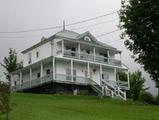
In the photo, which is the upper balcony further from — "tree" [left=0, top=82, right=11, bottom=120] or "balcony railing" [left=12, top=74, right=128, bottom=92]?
"tree" [left=0, top=82, right=11, bottom=120]

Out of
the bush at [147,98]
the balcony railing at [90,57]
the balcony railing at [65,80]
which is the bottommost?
the bush at [147,98]

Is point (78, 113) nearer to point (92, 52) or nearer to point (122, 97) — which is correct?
point (122, 97)

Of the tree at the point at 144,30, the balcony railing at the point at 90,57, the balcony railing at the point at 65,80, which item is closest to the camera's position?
the tree at the point at 144,30

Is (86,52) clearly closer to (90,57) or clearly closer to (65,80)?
(90,57)


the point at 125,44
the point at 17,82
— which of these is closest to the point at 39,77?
the point at 17,82

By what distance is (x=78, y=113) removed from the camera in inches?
1204

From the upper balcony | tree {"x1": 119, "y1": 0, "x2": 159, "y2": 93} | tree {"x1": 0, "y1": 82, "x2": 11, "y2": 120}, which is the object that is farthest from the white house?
tree {"x1": 0, "y1": 82, "x2": 11, "y2": 120}

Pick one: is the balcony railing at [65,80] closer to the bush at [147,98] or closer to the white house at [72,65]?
→ the white house at [72,65]

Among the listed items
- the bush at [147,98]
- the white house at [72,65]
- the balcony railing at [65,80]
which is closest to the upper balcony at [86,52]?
the white house at [72,65]

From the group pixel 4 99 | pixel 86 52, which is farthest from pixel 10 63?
pixel 4 99

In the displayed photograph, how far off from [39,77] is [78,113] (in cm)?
3210

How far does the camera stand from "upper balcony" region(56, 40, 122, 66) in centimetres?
6172

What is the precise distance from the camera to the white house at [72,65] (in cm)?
5928

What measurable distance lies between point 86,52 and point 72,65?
5.59 meters
